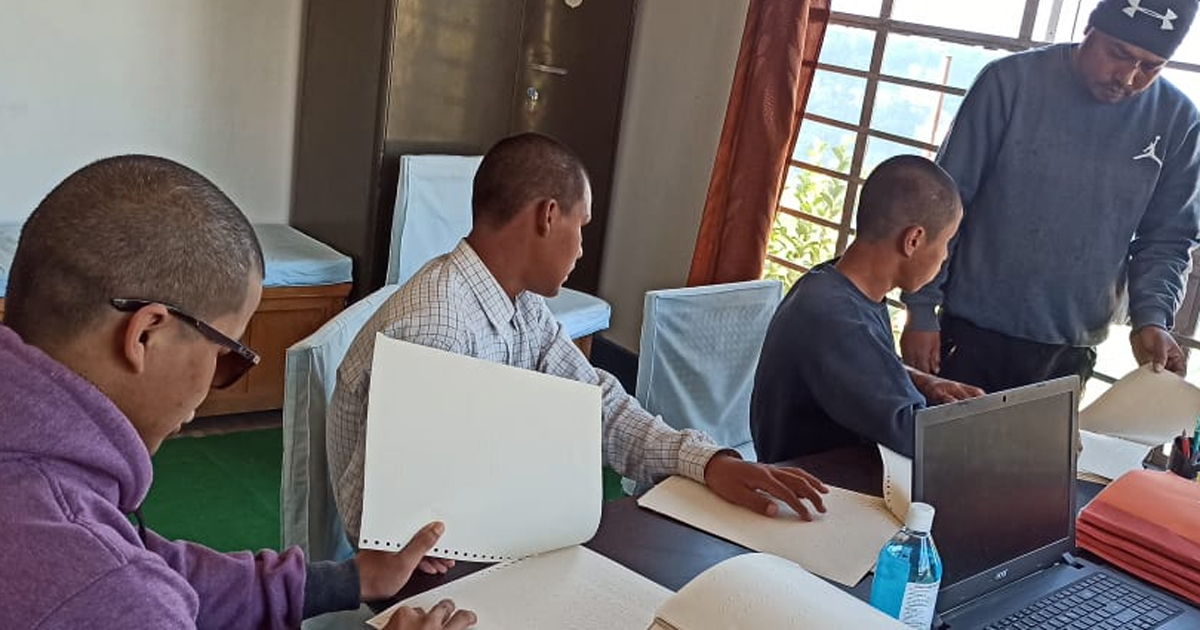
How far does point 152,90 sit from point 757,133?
1.79 meters

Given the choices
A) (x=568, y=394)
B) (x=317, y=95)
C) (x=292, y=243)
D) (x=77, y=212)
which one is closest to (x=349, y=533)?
(x=568, y=394)

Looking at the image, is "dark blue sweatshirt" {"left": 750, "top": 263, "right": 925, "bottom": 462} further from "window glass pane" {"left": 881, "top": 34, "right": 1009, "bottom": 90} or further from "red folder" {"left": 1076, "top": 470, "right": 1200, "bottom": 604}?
"window glass pane" {"left": 881, "top": 34, "right": 1009, "bottom": 90}

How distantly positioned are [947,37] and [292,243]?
2.00 metres

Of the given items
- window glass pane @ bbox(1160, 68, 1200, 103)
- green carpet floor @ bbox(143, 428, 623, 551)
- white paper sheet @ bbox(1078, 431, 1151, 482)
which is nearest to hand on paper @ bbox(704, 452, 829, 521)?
white paper sheet @ bbox(1078, 431, 1151, 482)

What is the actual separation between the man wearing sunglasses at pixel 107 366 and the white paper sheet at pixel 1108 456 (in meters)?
1.50

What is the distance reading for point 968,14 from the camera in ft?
10.1

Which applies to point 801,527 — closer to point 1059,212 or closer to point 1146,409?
point 1146,409

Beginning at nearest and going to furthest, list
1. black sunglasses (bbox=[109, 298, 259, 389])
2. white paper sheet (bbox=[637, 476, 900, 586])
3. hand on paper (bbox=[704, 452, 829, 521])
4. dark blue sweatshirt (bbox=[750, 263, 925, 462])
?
1. black sunglasses (bbox=[109, 298, 259, 389])
2. white paper sheet (bbox=[637, 476, 900, 586])
3. hand on paper (bbox=[704, 452, 829, 521])
4. dark blue sweatshirt (bbox=[750, 263, 925, 462])

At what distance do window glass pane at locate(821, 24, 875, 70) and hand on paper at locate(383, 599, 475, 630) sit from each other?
2527 millimetres

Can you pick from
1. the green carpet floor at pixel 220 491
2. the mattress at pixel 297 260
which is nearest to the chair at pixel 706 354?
the green carpet floor at pixel 220 491

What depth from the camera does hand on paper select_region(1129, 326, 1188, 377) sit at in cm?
212

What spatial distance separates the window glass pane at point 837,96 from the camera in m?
3.37

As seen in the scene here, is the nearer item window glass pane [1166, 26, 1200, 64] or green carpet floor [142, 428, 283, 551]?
window glass pane [1166, 26, 1200, 64]

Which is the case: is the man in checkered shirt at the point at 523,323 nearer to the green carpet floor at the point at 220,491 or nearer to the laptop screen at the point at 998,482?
the laptop screen at the point at 998,482
